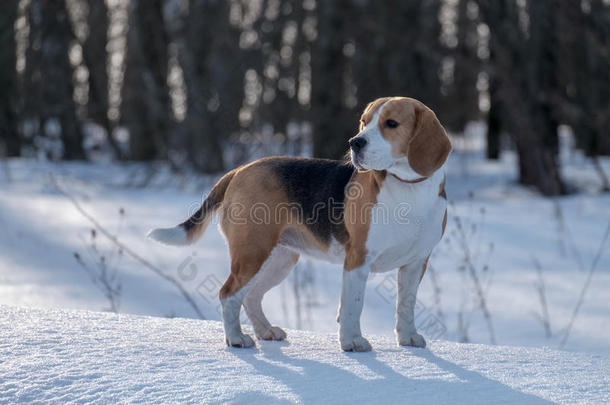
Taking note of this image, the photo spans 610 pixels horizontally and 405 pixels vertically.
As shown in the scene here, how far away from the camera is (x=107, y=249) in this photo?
671 cm

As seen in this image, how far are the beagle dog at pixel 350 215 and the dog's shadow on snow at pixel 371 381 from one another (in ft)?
0.88

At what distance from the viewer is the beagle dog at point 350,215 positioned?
3199 mm

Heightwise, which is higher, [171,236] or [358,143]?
[358,143]

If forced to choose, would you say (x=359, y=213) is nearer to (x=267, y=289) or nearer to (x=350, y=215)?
(x=350, y=215)

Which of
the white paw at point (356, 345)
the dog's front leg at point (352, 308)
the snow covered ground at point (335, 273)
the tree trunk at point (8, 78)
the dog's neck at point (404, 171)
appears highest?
the tree trunk at point (8, 78)

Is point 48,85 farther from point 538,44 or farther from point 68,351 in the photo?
point 68,351

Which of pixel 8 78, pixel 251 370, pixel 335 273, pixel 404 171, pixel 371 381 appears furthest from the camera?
pixel 8 78

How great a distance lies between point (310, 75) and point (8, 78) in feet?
18.8

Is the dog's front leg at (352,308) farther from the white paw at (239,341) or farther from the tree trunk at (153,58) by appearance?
the tree trunk at (153,58)

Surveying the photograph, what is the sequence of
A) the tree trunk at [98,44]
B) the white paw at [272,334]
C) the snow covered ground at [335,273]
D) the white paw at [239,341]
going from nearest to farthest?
1. the white paw at [239,341]
2. the white paw at [272,334]
3. the snow covered ground at [335,273]
4. the tree trunk at [98,44]

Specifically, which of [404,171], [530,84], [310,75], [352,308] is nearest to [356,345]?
[352,308]

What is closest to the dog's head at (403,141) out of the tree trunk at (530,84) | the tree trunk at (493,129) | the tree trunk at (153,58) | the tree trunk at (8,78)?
the tree trunk at (530,84)

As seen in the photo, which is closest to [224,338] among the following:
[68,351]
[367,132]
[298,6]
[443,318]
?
[68,351]

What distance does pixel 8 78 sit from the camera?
1324cm
